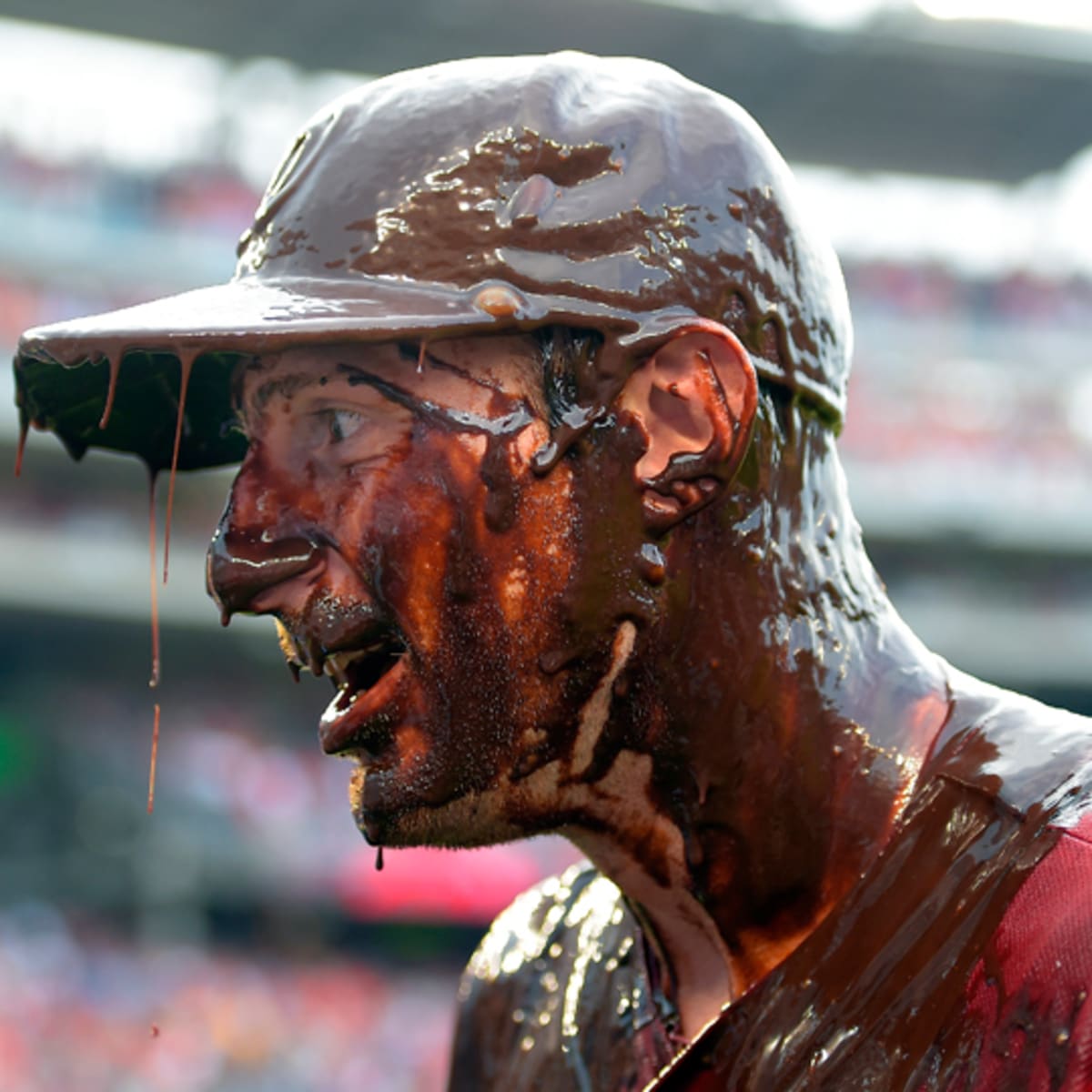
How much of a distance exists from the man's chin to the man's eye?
16.3 inches

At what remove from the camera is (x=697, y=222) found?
196cm

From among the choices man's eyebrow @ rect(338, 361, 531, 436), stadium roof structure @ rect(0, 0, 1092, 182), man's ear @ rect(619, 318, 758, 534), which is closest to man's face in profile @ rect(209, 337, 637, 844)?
man's eyebrow @ rect(338, 361, 531, 436)

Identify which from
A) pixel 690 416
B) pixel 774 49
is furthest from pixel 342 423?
pixel 774 49

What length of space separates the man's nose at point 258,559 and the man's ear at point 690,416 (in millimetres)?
423

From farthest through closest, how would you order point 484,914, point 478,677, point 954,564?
point 954,564
point 484,914
point 478,677

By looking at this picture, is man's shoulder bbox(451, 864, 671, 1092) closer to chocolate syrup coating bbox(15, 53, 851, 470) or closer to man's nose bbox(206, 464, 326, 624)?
man's nose bbox(206, 464, 326, 624)

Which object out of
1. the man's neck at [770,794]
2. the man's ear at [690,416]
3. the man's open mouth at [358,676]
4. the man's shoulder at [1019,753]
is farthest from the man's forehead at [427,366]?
the man's shoulder at [1019,753]

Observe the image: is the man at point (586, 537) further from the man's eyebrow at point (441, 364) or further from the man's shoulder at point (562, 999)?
the man's shoulder at point (562, 999)

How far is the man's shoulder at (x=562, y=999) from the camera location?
228cm

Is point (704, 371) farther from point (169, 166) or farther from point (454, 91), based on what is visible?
point (169, 166)

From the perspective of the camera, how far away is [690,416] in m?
1.94

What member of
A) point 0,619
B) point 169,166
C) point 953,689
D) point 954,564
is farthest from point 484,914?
point 953,689

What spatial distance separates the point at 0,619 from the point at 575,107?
1642 cm

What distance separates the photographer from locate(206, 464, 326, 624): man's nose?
6.33 feet
